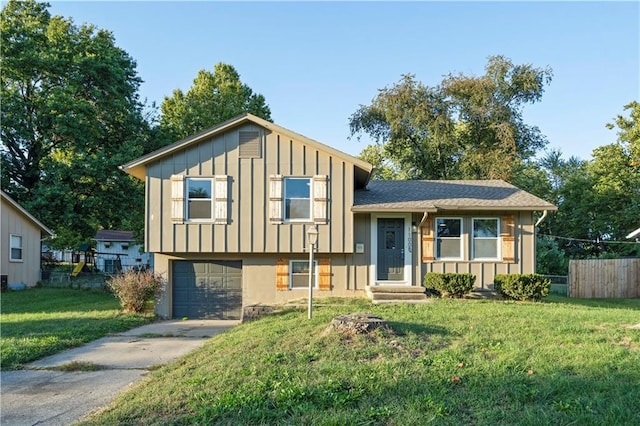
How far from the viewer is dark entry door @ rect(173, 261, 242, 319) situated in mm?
13922

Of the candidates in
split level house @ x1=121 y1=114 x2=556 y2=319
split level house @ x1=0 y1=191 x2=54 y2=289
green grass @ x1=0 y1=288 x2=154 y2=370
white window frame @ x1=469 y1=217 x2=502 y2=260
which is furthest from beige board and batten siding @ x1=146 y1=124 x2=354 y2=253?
split level house @ x1=0 y1=191 x2=54 y2=289

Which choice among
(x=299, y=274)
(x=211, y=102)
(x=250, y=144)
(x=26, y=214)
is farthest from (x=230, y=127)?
(x=211, y=102)

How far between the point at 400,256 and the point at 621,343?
7.33 m

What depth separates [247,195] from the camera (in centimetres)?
1336

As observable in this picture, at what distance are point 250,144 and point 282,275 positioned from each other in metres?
3.83

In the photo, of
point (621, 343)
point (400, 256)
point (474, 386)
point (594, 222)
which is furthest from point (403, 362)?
point (594, 222)

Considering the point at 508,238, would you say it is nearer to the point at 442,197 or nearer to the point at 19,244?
the point at 442,197

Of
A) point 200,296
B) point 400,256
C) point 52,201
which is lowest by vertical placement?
point 200,296

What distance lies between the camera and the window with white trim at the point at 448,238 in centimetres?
1384

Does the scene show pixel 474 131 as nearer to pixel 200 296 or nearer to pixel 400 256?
pixel 400 256

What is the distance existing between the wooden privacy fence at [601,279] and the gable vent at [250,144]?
507 inches

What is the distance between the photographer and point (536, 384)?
4.98m

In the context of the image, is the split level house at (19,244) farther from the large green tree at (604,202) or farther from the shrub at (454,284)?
the large green tree at (604,202)

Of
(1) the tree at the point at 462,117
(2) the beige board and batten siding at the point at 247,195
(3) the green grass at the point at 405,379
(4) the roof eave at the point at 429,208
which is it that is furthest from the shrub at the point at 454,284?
(1) the tree at the point at 462,117
